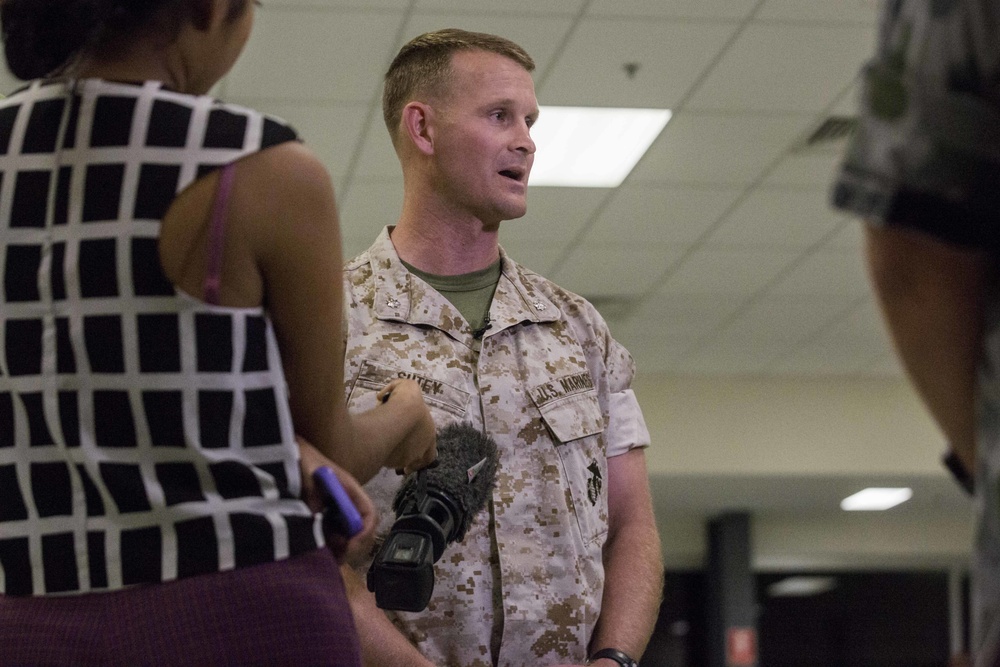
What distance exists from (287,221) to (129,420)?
0.69 feet

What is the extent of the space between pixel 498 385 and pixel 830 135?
3.82 m

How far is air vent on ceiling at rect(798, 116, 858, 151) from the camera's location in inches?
206

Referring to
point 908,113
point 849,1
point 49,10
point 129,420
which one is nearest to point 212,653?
point 129,420

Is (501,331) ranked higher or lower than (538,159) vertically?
lower

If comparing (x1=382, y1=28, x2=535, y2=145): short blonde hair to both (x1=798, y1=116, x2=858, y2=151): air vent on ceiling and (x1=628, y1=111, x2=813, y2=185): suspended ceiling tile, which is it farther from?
(x1=798, y1=116, x2=858, y2=151): air vent on ceiling

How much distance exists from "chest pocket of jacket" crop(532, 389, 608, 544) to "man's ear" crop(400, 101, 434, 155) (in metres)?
0.47

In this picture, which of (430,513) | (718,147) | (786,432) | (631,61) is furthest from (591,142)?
(786,432)

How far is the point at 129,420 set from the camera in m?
1.09

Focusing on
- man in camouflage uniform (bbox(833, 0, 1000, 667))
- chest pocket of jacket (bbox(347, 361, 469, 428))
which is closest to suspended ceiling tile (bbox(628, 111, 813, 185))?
chest pocket of jacket (bbox(347, 361, 469, 428))

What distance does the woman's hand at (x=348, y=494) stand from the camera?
114 cm

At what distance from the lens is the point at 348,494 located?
117cm

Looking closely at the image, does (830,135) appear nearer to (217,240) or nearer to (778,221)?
(778,221)

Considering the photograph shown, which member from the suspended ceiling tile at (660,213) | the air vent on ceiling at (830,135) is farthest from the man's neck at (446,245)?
the suspended ceiling tile at (660,213)

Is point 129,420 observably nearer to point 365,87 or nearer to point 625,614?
point 625,614
